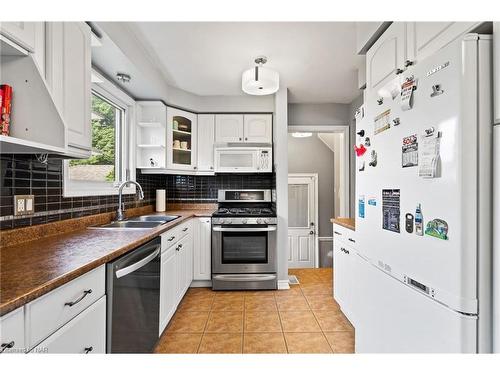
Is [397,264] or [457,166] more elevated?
[457,166]

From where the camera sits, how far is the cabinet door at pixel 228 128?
3371 millimetres

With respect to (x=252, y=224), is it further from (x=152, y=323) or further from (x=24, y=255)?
(x=24, y=255)

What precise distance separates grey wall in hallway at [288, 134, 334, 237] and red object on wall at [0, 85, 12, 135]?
4043 mm

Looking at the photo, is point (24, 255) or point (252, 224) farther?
point (252, 224)

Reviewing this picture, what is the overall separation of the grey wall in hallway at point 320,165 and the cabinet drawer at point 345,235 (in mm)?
2271

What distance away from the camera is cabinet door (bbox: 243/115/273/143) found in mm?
3369

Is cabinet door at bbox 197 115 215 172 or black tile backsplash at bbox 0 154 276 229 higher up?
cabinet door at bbox 197 115 215 172

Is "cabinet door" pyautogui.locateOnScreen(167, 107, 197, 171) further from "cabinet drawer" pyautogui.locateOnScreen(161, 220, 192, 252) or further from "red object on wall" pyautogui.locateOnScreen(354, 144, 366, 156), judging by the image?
"red object on wall" pyautogui.locateOnScreen(354, 144, 366, 156)

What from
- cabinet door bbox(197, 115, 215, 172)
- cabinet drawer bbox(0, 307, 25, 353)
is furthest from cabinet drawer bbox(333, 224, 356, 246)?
cabinet drawer bbox(0, 307, 25, 353)

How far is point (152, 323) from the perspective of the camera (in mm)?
1675

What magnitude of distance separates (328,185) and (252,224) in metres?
2.28

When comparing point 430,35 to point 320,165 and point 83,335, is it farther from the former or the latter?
point 320,165

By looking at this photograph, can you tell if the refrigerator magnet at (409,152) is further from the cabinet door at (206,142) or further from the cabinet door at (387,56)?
the cabinet door at (206,142)
